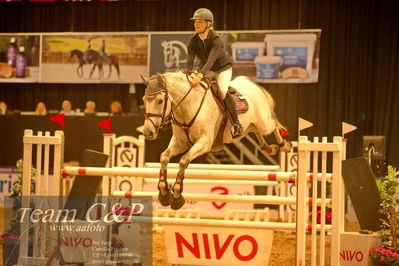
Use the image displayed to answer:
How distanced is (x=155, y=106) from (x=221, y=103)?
0.52 m

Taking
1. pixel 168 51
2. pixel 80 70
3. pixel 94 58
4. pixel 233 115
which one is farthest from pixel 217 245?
pixel 80 70

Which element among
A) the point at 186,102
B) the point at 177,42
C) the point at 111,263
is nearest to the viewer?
the point at 186,102

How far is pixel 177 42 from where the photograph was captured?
8.68 m

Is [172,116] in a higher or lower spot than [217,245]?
higher

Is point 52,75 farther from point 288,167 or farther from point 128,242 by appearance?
point 128,242

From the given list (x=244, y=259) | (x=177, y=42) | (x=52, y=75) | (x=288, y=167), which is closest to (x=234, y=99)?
(x=244, y=259)

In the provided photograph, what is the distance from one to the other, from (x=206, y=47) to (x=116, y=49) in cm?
563

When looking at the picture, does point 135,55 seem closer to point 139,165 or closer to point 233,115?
point 139,165

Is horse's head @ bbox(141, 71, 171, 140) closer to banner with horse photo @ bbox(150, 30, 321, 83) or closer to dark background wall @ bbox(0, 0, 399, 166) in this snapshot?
banner with horse photo @ bbox(150, 30, 321, 83)

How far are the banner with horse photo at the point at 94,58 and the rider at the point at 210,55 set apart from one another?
533cm

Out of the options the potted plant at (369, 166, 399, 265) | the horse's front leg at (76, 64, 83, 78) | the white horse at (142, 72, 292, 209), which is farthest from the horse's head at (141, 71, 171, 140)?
the horse's front leg at (76, 64, 83, 78)

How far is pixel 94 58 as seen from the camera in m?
9.09

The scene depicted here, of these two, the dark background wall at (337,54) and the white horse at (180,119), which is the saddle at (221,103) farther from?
the dark background wall at (337,54)

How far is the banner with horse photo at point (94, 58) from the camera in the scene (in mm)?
8992
